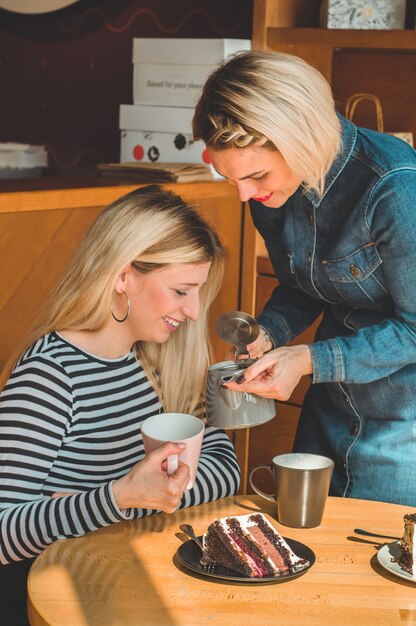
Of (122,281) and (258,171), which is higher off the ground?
(258,171)

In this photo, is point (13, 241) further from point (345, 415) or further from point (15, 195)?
point (345, 415)

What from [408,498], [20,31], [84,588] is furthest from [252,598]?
[20,31]

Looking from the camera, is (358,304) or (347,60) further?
(347,60)

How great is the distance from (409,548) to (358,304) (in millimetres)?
502

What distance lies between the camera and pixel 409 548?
4.22ft

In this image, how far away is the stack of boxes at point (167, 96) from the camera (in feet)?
8.72

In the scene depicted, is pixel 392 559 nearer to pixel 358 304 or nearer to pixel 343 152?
pixel 358 304

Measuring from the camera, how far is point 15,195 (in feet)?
6.35

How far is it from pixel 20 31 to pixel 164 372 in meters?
2.15

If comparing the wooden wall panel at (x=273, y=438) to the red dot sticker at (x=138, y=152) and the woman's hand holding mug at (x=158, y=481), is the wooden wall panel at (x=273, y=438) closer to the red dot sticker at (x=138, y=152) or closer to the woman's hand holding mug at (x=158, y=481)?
the red dot sticker at (x=138, y=152)

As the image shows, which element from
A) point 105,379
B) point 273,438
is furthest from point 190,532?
point 273,438

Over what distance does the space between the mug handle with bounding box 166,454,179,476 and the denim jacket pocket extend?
0.48 meters

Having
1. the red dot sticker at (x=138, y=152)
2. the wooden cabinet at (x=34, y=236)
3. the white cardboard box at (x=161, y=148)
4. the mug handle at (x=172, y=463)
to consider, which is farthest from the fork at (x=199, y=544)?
the red dot sticker at (x=138, y=152)

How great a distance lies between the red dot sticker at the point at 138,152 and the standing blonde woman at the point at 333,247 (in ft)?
3.45
